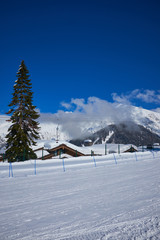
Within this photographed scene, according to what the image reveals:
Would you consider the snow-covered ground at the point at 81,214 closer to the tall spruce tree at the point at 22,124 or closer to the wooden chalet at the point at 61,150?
the tall spruce tree at the point at 22,124

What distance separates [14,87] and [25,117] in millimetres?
4729

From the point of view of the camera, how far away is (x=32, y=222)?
17.6 feet

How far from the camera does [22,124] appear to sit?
2266cm

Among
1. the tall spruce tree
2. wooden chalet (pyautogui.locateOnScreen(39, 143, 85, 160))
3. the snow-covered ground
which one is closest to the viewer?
the snow-covered ground

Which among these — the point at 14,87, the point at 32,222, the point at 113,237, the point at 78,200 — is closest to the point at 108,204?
the point at 78,200

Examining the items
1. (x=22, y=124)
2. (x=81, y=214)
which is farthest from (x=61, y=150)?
(x=81, y=214)

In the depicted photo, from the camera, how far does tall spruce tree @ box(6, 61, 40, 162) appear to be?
21578 millimetres

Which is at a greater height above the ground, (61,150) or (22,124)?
(22,124)

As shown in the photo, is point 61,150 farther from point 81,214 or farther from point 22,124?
point 81,214

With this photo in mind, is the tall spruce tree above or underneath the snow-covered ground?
above

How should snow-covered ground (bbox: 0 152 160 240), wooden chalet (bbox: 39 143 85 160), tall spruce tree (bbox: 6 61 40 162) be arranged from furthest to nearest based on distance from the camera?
wooden chalet (bbox: 39 143 85 160) < tall spruce tree (bbox: 6 61 40 162) < snow-covered ground (bbox: 0 152 160 240)

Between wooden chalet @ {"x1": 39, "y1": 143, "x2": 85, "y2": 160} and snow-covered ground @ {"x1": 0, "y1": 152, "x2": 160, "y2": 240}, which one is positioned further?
wooden chalet @ {"x1": 39, "y1": 143, "x2": 85, "y2": 160}

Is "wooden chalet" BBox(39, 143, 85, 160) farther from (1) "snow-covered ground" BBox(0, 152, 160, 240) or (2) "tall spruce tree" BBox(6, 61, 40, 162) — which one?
(1) "snow-covered ground" BBox(0, 152, 160, 240)

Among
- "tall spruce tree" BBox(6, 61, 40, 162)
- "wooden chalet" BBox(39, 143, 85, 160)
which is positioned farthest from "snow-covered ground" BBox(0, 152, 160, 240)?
"wooden chalet" BBox(39, 143, 85, 160)
